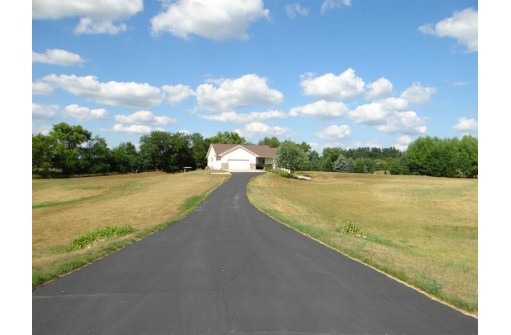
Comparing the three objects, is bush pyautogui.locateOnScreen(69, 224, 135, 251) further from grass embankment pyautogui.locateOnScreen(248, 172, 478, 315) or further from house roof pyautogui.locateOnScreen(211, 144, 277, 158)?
house roof pyautogui.locateOnScreen(211, 144, 277, 158)

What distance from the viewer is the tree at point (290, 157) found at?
71.7 metres

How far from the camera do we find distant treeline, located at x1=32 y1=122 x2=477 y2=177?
247 ft

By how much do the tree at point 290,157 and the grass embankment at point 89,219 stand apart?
28.2m

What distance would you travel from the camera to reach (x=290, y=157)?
71688 mm

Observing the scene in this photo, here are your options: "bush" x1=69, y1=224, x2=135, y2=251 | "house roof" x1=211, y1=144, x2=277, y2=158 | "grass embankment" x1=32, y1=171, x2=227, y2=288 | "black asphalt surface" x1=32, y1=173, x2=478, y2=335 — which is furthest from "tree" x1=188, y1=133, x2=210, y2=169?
"black asphalt surface" x1=32, y1=173, x2=478, y2=335

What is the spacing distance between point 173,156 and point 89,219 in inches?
2743

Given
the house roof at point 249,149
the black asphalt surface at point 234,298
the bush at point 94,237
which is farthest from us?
the house roof at point 249,149

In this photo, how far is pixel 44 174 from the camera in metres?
75.1

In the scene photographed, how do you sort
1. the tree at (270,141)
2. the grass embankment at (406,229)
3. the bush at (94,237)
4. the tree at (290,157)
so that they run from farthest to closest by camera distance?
the tree at (270,141) < the tree at (290,157) < the bush at (94,237) < the grass embankment at (406,229)

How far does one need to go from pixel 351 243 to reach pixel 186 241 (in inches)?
267

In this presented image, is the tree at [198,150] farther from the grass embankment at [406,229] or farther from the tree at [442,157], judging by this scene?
the tree at [442,157]

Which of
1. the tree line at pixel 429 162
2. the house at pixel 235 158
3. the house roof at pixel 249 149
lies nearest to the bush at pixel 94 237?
the tree line at pixel 429 162
